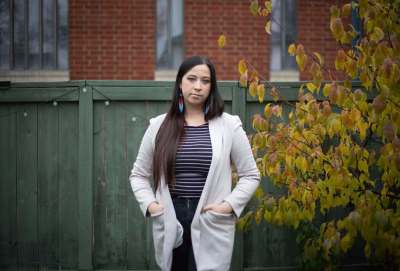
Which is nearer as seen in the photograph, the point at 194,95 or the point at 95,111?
the point at 194,95

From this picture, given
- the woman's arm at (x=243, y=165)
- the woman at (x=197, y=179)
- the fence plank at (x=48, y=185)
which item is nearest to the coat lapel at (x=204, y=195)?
the woman at (x=197, y=179)

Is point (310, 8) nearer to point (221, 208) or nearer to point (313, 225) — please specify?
point (313, 225)

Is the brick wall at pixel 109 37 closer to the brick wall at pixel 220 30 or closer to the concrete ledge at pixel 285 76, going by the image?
the brick wall at pixel 220 30

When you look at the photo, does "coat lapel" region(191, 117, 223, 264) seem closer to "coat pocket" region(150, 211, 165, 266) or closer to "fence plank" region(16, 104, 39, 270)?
"coat pocket" region(150, 211, 165, 266)

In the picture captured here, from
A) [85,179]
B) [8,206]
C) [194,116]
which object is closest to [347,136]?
[194,116]

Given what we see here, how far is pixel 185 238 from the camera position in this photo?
361cm

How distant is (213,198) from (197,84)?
2.35 feet

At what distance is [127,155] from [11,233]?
4.65ft

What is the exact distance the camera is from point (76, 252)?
5820 mm

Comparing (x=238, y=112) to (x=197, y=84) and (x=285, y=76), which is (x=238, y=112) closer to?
(x=197, y=84)

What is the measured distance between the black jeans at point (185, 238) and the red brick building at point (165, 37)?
21.0ft

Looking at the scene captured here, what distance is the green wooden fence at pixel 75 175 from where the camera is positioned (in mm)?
5797

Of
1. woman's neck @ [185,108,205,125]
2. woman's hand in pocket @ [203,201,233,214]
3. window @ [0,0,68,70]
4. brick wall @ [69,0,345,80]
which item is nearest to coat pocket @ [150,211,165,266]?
woman's hand in pocket @ [203,201,233,214]

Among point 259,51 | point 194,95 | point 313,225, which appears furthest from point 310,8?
point 194,95
